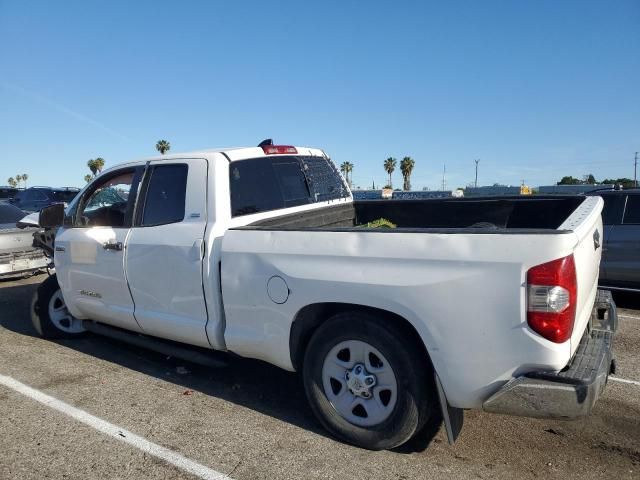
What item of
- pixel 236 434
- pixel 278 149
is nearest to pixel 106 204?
pixel 278 149

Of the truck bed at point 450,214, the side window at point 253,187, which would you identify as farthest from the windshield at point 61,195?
the side window at point 253,187

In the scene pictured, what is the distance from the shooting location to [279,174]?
15.2 feet

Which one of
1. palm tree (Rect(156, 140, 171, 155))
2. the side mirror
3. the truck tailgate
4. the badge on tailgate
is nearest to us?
the truck tailgate

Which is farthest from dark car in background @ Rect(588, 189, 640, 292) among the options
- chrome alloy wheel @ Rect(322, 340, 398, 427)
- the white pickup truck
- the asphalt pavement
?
chrome alloy wheel @ Rect(322, 340, 398, 427)

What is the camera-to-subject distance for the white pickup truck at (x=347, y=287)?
2.61 meters

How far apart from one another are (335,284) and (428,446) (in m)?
1.21

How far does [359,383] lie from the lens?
10.4ft

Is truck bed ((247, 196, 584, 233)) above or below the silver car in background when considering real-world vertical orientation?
above

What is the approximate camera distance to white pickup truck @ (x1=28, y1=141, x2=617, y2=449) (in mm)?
2605

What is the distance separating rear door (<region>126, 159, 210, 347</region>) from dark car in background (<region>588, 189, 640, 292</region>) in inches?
213

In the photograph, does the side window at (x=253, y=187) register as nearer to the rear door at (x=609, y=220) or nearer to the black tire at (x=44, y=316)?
the black tire at (x=44, y=316)

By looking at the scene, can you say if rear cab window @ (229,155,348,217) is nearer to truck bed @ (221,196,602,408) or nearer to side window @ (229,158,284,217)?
side window @ (229,158,284,217)

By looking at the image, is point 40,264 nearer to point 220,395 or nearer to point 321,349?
point 220,395

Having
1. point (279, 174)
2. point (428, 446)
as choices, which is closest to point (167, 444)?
point (428, 446)
